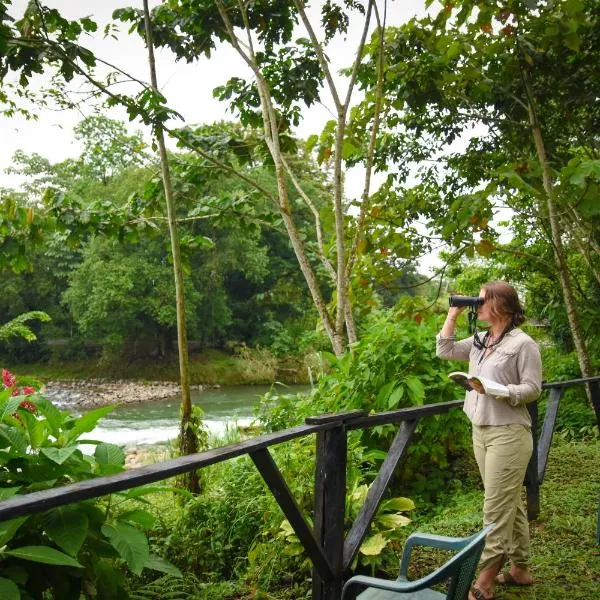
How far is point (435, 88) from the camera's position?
19.3 feet

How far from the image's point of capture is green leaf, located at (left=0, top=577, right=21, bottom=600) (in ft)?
4.47

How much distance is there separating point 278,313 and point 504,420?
3496cm

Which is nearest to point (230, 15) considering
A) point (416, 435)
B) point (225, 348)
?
point (416, 435)

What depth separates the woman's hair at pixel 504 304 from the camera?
106 inches

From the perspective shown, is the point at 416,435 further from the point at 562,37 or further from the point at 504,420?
the point at 562,37

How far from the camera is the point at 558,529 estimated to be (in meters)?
3.69

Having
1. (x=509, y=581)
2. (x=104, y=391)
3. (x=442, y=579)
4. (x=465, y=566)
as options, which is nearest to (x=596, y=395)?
(x=509, y=581)

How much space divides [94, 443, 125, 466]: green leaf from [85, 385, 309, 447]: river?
10.1 m

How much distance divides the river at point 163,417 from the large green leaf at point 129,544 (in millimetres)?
10255

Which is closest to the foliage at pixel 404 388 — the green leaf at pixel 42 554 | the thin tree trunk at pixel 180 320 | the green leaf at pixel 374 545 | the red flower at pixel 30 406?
the thin tree trunk at pixel 180 320

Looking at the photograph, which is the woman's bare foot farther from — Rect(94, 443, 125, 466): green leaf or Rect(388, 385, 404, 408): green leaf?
Rect(94, 443, 125, 466): green leaf

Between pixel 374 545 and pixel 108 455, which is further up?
pixel 108 455

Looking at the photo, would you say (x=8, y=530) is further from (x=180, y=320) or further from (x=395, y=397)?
(x=180, y=320)

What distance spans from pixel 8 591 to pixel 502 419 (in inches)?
79.8
